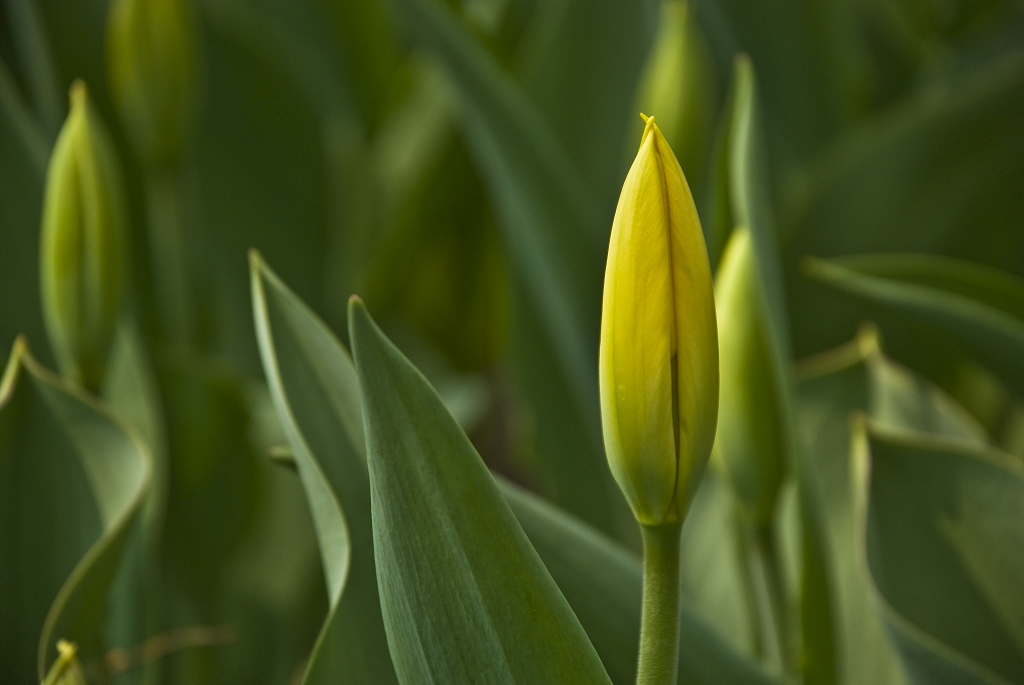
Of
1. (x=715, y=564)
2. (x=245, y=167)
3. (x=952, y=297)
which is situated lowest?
(x=715, y=564)

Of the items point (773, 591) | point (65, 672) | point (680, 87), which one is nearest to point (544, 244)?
point (680, 87)

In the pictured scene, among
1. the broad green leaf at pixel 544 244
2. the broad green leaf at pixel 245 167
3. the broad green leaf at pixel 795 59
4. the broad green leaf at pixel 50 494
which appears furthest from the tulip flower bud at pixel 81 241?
the broad green leaf at pixel 795 59

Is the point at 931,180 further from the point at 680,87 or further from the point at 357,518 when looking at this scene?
the point at 357,518

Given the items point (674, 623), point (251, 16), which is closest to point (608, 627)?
→ point (674, 623)

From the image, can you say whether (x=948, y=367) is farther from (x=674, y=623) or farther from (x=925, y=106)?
(x=674, y=623)

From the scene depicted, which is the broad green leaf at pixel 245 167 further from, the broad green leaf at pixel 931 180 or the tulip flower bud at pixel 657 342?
the tulip flower bud at pixel 657 342

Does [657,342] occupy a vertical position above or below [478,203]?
below

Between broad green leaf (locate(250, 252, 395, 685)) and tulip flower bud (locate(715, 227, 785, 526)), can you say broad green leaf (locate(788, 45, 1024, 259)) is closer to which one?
tulip flower bud (locate(715, 227, 785, 526))
